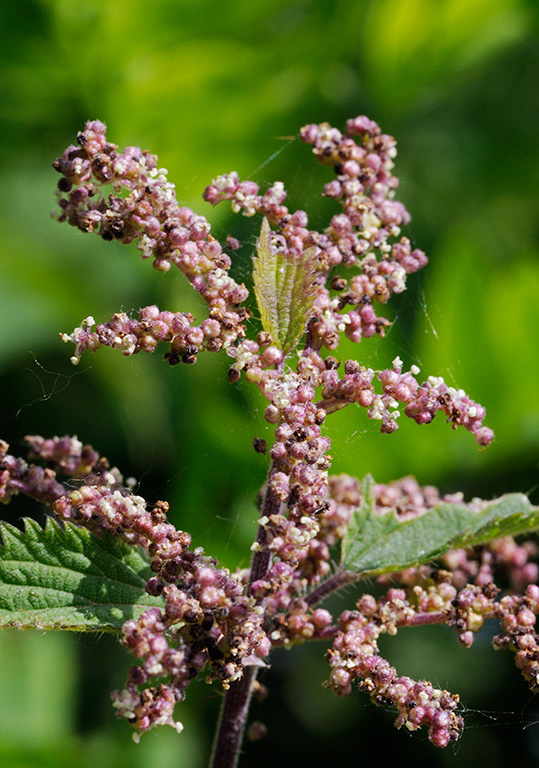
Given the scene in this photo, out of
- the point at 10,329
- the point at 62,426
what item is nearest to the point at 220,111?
the point at 10,329

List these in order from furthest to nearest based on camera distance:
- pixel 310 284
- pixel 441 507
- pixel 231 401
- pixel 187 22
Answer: pixel 187 22
pixel 231 401
pixel 441 507
pixel 310 284

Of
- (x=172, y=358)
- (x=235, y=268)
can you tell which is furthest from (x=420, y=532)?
(x=235, y=268)

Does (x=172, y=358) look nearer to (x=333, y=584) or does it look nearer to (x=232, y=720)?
(x=333, y=584)

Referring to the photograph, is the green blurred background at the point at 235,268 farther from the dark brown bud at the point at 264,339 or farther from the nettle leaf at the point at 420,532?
the dark brown bud at the point at 264,339

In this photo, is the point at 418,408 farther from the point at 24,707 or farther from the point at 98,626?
the point at 24,707

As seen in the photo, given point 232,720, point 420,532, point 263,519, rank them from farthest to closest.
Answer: point 420,532
point 232,720
point 263,519

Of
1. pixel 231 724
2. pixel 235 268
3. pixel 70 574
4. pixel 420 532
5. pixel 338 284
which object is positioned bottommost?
pixel 231 724

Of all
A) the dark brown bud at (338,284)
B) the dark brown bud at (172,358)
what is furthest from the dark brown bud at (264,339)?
the dark brown bud at (338,284)

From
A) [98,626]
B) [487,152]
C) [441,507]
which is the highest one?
[487,152]
